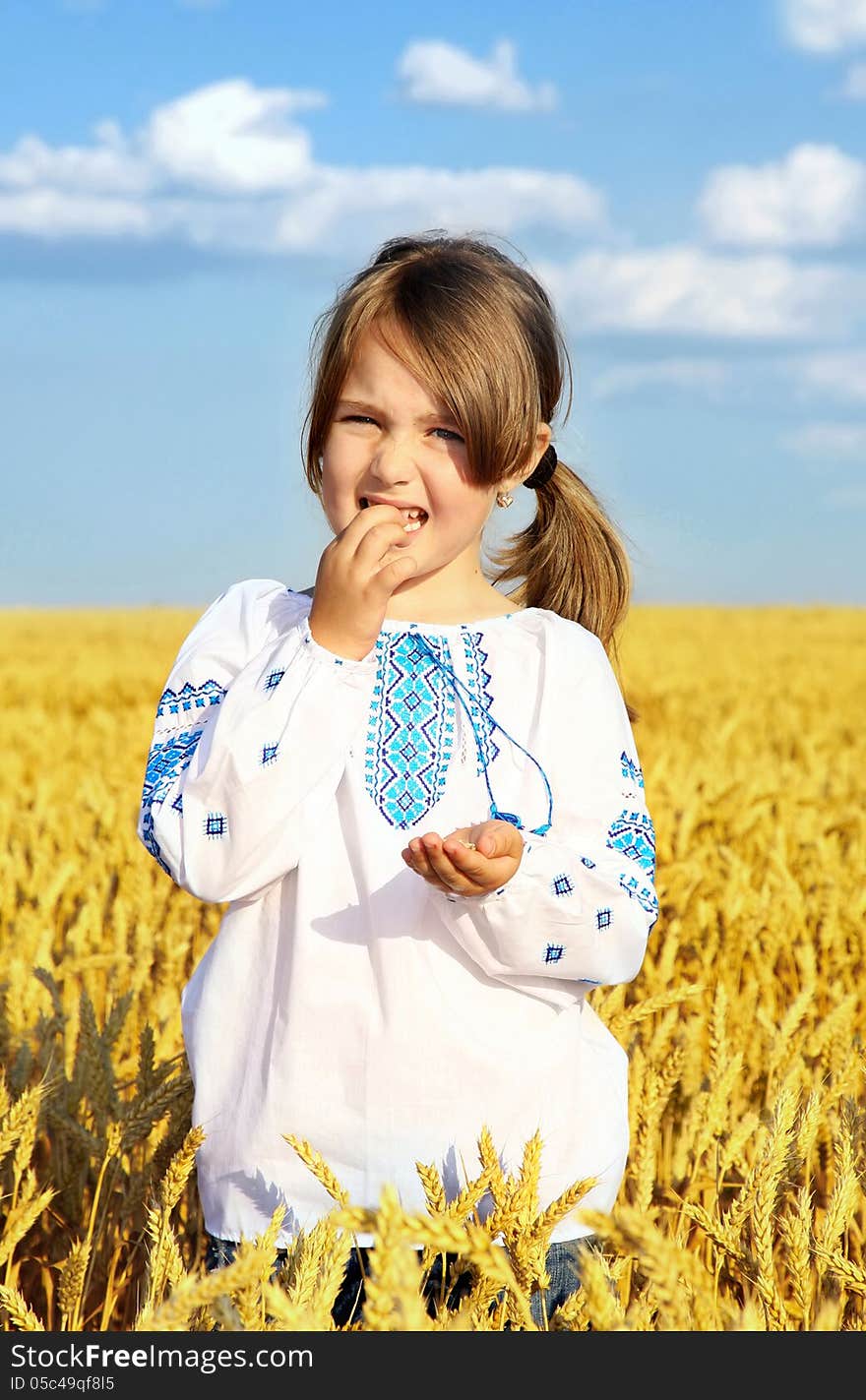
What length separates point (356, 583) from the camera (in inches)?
53.3

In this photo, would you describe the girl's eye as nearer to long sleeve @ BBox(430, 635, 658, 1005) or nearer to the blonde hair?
the blonde hair

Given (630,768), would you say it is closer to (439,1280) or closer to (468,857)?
(468,857)

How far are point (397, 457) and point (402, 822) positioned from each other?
1.32 ft

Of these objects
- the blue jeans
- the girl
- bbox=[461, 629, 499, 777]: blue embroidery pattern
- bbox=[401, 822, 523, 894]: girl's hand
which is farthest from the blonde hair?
the blue jeans

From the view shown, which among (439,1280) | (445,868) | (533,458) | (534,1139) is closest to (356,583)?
(445,868)

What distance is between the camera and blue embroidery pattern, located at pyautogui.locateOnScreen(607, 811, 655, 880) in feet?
4.96

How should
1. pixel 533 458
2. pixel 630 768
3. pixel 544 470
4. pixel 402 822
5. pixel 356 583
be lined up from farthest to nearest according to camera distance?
pixel 544 470
pixel 533 458
pixel 630 768
pixel 402 822
pixel 356 583

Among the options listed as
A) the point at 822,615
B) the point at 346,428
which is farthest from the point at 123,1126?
the point at 822,615

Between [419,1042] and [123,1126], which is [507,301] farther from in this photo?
[123,1126]

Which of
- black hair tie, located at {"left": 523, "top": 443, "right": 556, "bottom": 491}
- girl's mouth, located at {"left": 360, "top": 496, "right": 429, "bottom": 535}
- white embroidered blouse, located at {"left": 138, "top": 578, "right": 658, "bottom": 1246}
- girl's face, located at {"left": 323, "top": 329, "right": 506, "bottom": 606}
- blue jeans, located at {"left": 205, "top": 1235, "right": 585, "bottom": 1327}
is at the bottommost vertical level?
blue jeans, located at {"left": 205, "top": 1235, "right": 585, "bottom": 1327}

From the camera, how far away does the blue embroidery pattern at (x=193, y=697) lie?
60.1 inches

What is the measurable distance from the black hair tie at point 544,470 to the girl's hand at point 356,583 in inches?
21.1

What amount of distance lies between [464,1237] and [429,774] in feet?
2.06
